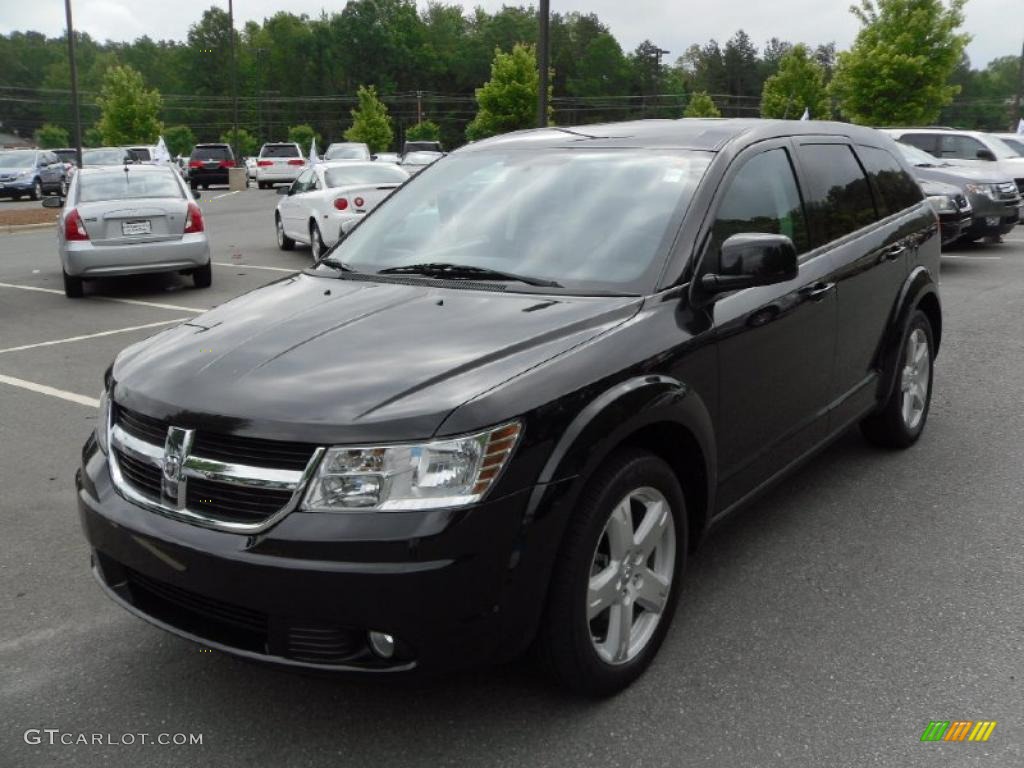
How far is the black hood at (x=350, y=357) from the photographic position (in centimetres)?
272

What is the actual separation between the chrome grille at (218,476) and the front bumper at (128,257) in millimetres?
9483

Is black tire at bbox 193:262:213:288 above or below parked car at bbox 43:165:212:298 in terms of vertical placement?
below

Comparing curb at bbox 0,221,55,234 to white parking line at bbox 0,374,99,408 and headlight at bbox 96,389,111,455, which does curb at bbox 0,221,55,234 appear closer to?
white parking line at bbox 0,374,99,408

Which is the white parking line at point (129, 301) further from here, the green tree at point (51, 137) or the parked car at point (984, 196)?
the green tree at point (51, 137)

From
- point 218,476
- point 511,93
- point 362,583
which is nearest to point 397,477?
point 362,583

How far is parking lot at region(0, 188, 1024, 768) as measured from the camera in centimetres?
289

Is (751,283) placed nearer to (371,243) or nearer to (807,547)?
(807,547)

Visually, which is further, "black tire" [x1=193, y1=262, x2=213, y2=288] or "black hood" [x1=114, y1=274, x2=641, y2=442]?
"black tire" [x1=193, y1=262, x2=213, y2=288]

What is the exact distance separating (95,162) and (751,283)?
3694 centimetres

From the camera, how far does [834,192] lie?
469cm

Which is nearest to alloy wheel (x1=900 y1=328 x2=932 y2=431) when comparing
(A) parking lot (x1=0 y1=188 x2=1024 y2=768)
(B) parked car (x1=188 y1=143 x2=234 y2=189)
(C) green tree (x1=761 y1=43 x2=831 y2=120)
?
(A) parking lot (x1=0 y1=188 x2=1024 y2=768)

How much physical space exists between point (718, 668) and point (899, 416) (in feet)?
8.55

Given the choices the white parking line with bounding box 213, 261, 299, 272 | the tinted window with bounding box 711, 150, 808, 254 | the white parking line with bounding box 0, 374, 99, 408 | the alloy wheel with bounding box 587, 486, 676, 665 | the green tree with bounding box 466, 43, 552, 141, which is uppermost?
the green tree with bounding box 466, 43, 552, 141

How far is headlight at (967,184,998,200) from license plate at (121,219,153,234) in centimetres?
1147
